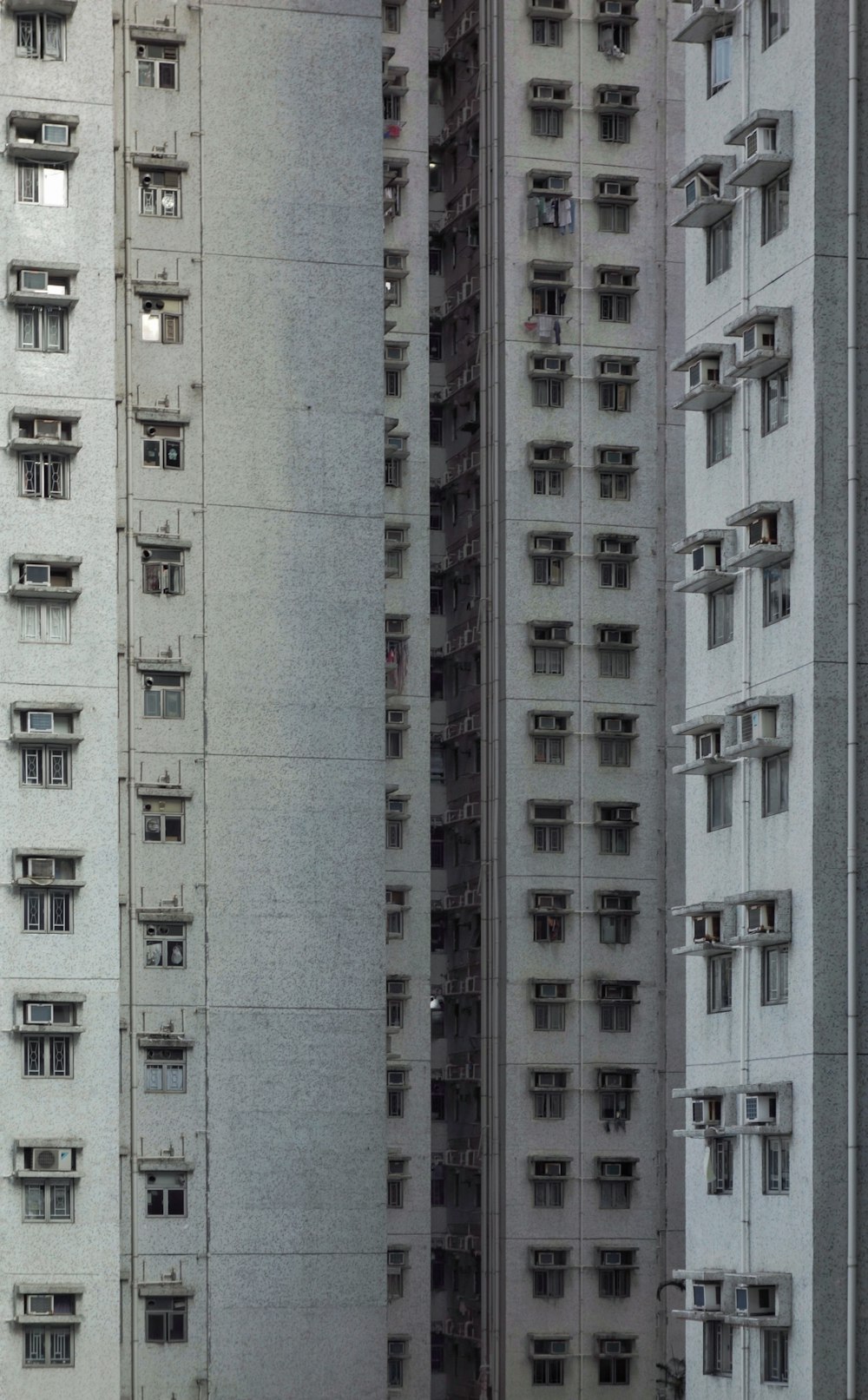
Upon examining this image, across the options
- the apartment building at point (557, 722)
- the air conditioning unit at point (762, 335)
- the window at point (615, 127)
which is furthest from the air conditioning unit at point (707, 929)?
the window at point (615, 127)

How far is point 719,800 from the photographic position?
38.9m

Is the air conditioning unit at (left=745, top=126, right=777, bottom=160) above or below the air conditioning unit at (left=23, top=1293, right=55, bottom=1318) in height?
above

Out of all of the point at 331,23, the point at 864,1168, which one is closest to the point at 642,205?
the point at 331,23

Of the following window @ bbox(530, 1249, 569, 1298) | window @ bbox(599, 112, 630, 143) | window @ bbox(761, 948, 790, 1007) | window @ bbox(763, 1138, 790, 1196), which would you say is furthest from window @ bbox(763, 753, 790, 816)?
window @ bbox(599, 112, 630, 143)

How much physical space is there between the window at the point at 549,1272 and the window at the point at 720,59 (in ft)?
88.8

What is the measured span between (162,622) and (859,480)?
681 inches

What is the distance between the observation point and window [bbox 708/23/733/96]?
3982cm

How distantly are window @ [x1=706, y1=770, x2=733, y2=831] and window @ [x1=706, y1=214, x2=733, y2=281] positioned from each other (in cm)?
671

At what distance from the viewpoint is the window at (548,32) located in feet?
206

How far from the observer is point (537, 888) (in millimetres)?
60562

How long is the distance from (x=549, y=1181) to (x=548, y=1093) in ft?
5.76

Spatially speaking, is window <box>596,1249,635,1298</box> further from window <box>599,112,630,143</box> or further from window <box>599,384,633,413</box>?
window <box>599,112,630,143</box>

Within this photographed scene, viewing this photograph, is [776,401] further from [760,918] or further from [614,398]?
[614,398]

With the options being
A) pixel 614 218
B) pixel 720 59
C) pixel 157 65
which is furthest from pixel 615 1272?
pixel 720 59
